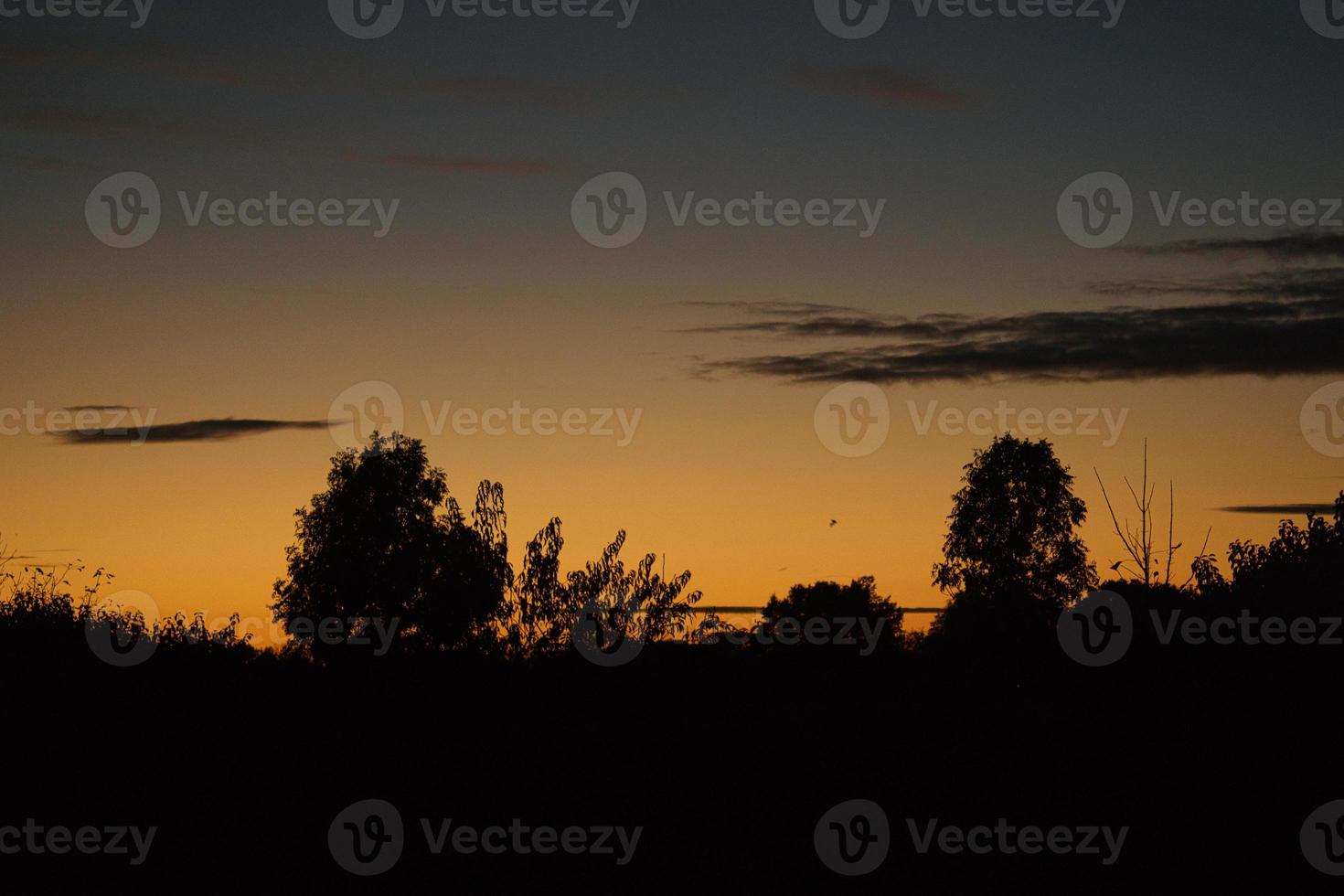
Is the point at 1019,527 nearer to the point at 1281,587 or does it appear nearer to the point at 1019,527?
the point at 1019,527

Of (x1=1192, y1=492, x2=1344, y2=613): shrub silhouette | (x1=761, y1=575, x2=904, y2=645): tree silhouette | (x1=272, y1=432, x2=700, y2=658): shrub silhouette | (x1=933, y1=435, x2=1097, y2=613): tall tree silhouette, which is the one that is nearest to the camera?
(x1=1192, y1=492, x2=1344, y2=613): shrub silhouette

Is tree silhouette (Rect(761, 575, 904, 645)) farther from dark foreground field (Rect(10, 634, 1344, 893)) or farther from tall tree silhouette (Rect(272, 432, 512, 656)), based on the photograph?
dark foreground field (Rect(10, 634, 1344, 893))

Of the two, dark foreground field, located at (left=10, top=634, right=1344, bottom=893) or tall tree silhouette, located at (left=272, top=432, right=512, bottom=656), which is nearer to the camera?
dark foreground field, located at (left=10, top=634, right=1344, bottom=893)

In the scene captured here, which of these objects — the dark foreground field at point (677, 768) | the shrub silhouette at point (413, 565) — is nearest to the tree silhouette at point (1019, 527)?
the shrub silhouette at point (413, 565)

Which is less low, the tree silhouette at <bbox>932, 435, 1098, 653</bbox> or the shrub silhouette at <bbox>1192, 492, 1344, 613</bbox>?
the tree silhouette at <bbox>932, 435, 1098, 653</bbox>

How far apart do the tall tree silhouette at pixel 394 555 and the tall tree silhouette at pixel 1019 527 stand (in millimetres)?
20854

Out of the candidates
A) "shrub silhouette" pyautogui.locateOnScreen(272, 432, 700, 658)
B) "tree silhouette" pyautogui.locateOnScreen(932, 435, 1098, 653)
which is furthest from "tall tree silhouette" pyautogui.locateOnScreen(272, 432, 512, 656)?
"tree silhouette" pyautogui.locateOnScreen(932, 435, 1098, 653)

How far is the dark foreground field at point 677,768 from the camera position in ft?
45.3

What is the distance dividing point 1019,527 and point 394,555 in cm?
2606

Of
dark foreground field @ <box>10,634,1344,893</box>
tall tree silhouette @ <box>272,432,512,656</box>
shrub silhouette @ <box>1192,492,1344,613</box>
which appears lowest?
dark foreground field @ <box>10,634,1344,893</box>

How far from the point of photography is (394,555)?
48406 mm

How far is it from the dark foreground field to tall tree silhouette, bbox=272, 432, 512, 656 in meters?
26.5

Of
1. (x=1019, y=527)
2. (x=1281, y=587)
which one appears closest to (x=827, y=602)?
(x=1019, y=527)

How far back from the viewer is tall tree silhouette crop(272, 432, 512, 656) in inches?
1777
